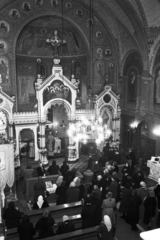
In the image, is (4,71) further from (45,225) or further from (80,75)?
(45,225)

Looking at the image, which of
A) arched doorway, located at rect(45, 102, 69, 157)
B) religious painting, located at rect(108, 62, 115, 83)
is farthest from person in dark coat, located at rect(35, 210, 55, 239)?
religious painting, located at rect(108, 62, 115, 83)

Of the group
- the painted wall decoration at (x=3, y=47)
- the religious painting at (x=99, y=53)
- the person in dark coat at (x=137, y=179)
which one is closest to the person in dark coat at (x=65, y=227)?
the person in dark coat at (x=137, y=179)

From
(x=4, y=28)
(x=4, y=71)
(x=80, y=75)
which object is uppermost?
(x=4, y=28)

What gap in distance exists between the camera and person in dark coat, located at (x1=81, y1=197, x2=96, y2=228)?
25.8ft

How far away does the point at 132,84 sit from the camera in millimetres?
18000

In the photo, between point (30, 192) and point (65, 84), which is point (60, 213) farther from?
point (65, 84)

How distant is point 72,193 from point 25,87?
382 inches

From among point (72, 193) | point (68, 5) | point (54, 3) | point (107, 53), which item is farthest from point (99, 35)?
point (72, 193)

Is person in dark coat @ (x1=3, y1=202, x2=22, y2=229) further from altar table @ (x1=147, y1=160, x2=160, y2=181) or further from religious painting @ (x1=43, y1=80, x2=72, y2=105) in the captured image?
religious painting @ (x1=43, y1=80, x2=72, y2=105)

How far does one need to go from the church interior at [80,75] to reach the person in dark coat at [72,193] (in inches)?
162

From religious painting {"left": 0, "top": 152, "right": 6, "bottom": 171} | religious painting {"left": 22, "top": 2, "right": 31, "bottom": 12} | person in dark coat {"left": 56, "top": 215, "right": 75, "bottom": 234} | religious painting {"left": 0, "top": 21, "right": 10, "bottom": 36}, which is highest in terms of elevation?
religious painting {"left": 22, "top": 2, "right": 31, "bottom": 12}

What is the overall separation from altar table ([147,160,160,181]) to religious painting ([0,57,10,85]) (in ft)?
32.8

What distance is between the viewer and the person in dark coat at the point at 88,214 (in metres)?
7.88

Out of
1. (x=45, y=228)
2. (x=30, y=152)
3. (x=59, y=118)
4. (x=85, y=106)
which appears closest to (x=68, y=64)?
(x=85, y=106)
